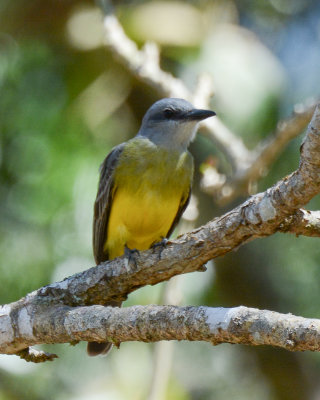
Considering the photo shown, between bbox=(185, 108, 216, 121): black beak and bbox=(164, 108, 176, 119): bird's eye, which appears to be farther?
bbox=(164, 108, 176, 119): bird's eye

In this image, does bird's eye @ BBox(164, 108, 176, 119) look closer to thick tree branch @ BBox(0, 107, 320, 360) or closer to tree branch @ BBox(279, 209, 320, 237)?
thick tree branch @ BBox(0, 107, 320, 360)

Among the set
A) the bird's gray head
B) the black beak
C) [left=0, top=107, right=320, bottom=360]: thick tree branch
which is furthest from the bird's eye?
[left=0, top=107, right=320, bottom=360]: thick tree branch

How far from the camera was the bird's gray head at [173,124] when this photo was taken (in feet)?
17.8

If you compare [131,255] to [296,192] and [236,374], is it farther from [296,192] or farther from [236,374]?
[236,374]

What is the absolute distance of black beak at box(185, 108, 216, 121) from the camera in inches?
203

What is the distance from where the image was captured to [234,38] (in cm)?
698

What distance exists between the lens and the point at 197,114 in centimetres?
529

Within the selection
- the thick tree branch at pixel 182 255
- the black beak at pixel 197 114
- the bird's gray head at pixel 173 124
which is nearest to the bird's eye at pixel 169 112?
the bird's gray head at pixel 173 124

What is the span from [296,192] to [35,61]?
531 centimetres

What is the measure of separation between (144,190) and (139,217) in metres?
0.20

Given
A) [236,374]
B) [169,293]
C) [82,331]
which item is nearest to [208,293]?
[236,374]

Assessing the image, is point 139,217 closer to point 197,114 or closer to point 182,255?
point 197,114

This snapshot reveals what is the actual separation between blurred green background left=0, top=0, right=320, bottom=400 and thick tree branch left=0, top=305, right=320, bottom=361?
88.7 inches

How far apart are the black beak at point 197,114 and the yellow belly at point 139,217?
1.99ft
